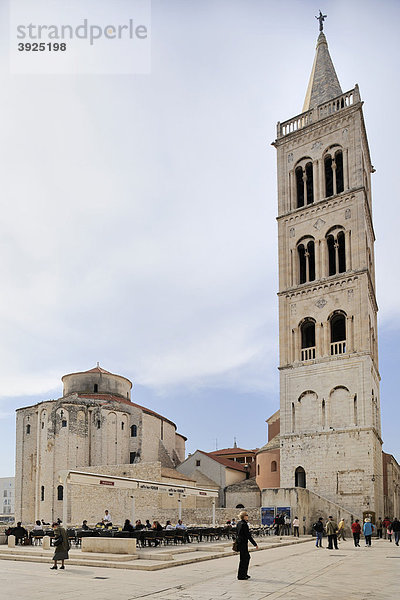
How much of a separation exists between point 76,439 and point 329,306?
88.6ft

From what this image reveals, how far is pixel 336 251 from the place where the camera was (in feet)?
131

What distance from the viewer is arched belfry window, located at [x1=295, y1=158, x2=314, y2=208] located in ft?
141

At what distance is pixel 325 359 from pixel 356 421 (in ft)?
14.1

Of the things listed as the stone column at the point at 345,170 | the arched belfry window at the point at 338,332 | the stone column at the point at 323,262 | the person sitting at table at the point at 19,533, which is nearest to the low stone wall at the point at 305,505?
the arched belfry window at the point at 338,332

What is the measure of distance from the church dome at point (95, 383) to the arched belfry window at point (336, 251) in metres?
29.3

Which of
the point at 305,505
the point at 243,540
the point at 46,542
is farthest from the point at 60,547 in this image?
the point at 305,505

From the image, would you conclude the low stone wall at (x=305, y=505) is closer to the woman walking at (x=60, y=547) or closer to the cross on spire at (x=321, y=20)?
the woman walking at (x=60, y=547)

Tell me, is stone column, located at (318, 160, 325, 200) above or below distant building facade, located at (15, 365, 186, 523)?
above

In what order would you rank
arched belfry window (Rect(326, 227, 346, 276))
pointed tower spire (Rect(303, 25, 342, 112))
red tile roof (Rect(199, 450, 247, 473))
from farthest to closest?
red tile roof (Rect(199, 450, 247, 473)), pointed tower spire (Rect(303, 25, 342, 112)), arched belfry window (Rect(326, 227, 346, 276))

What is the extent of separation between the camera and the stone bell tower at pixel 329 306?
36250 mm

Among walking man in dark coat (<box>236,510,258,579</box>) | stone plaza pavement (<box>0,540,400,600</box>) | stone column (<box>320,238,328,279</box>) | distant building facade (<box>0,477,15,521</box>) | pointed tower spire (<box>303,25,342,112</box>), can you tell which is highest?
pointed tower spire (<box>303,25,342,112</box>)

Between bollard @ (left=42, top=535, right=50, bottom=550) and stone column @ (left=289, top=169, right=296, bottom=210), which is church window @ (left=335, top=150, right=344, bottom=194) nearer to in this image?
stone column @ (left=289, top=169, right=296, bottom=210)

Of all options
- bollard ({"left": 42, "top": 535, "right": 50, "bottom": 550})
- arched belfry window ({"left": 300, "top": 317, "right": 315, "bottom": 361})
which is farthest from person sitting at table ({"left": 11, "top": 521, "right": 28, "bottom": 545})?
arched belfry window ({"left": 300, "top": 317, "right": 315, "bottom": 361})

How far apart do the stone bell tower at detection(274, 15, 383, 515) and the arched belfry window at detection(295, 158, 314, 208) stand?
70mm
